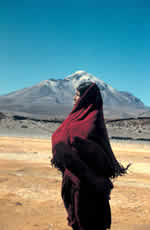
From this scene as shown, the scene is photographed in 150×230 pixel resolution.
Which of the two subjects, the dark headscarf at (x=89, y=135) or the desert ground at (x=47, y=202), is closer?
the dark headscarf at (x=89, y=135)

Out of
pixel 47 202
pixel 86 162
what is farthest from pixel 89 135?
pixel 47 202

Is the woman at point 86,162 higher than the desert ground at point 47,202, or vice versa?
the woman at point 86,162

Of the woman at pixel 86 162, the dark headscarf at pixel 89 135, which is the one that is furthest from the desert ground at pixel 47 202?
the dark headscarf at pixel 89 135

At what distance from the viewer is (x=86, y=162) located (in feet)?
11.1

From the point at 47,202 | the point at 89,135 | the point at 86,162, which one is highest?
the point at 89,135

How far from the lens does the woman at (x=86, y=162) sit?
337 cm

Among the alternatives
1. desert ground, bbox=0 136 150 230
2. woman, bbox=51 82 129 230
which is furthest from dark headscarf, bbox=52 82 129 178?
desert ground, bbox=0 136 150 230

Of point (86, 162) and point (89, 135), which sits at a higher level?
point (89, 135)

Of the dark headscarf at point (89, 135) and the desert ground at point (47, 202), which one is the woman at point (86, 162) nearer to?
the dark headscarf at point (89, 135)

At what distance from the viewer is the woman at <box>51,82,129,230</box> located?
3373mm

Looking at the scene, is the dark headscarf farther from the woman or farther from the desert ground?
the desert ground

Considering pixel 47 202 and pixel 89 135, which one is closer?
pixel 89 135

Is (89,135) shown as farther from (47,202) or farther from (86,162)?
(47,202)

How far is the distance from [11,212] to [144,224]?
109 inches
